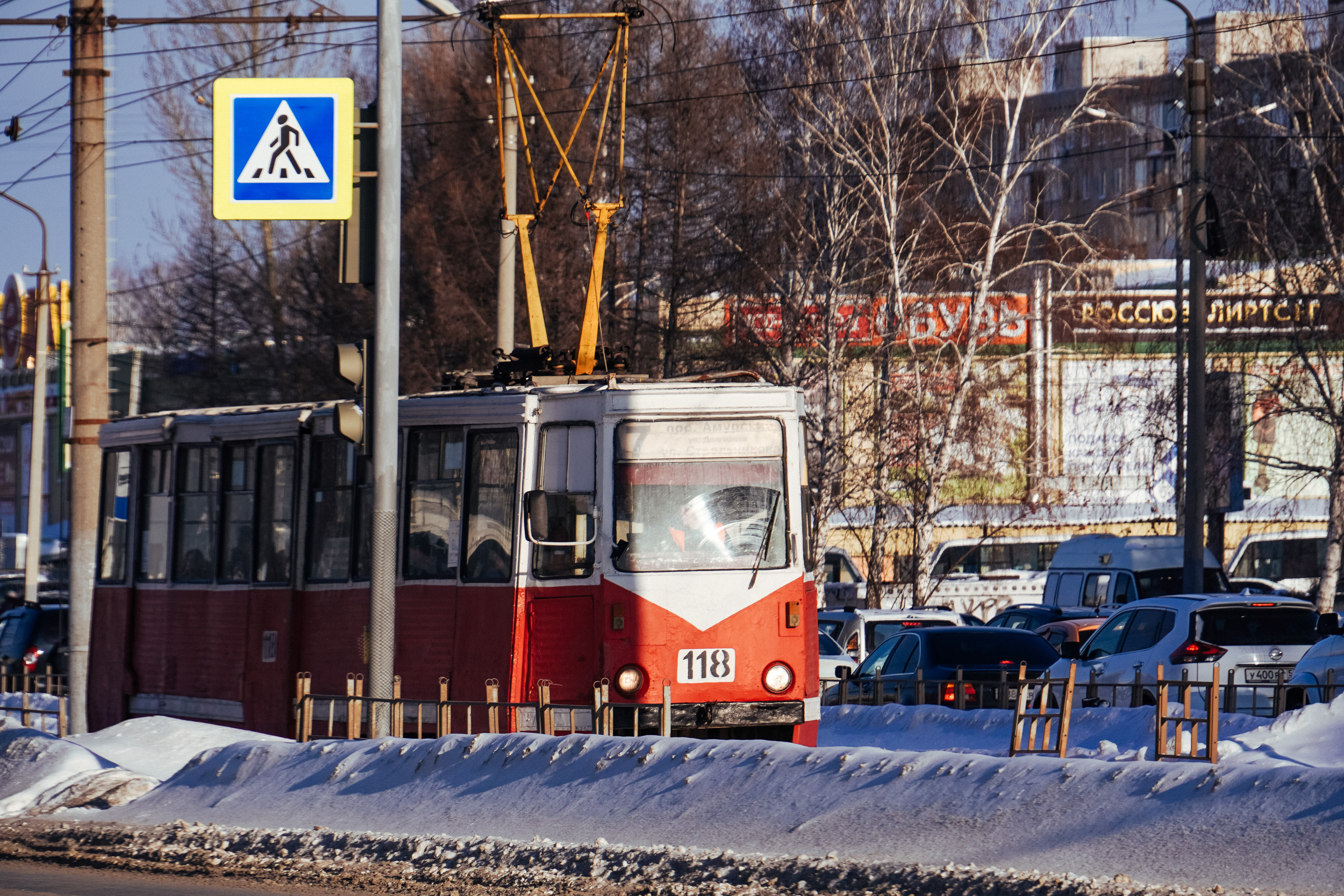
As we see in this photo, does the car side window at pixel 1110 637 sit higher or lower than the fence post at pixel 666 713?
lower

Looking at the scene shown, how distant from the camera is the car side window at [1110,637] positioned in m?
18.4

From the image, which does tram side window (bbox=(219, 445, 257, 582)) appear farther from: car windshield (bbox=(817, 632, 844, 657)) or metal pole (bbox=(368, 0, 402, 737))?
car windshield (bbox=(817, 632, 844, 657))

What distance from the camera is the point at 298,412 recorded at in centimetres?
1422

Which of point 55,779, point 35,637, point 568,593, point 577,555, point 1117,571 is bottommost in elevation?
point 35,637

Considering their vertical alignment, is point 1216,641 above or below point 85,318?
below

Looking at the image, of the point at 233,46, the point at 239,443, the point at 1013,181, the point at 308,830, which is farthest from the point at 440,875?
the point at 233,46

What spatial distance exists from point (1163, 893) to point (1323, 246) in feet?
82.4

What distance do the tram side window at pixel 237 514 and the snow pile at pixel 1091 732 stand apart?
4856 mm

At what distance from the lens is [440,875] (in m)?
8.55

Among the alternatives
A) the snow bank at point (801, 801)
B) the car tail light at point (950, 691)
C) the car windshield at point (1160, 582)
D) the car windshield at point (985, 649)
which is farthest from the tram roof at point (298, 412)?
the car windshield at point (1160, 582)

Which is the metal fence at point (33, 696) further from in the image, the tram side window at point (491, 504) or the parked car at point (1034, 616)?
the parked car at point (1034, 616)

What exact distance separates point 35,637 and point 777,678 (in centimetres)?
2012

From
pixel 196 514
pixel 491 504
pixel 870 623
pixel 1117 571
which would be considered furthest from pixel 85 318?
pixel 1117 571

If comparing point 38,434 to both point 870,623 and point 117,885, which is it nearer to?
point 870,623
